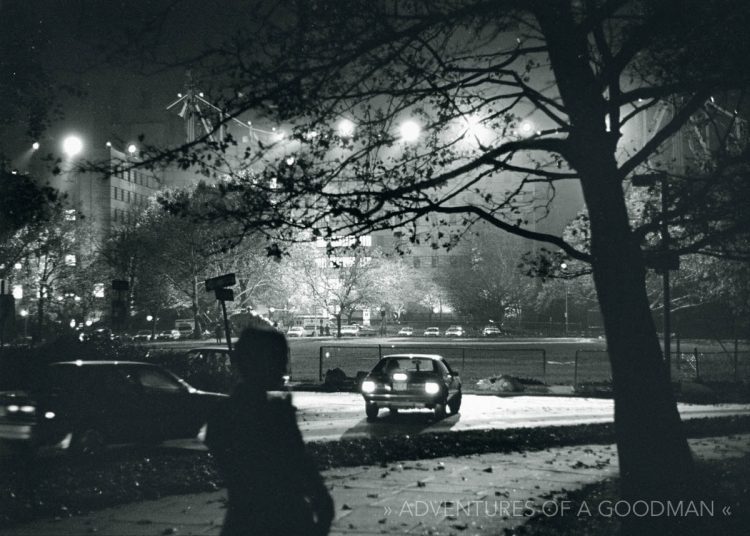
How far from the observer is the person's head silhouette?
380 cm

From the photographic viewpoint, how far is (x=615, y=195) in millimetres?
7934

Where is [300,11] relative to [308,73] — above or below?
above

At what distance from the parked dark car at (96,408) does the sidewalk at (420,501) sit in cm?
326

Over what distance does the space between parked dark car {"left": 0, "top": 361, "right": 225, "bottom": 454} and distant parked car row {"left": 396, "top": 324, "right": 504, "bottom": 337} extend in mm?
57177

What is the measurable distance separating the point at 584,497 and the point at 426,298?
78.3 meters

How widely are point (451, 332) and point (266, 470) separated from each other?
234ft

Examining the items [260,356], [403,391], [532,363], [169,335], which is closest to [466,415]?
[403,391]

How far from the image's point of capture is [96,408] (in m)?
11.4

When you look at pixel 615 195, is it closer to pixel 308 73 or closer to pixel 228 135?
pixel 308 73

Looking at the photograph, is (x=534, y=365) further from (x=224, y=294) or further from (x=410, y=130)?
(x=410, y=130)

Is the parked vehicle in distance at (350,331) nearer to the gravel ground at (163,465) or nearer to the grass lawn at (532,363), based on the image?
the grass lawn at (532,363)

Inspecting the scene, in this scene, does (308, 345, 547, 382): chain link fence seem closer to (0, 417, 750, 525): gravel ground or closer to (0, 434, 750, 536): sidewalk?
(0, 417, 750, 525): gravel ground

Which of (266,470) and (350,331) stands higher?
(350,331)

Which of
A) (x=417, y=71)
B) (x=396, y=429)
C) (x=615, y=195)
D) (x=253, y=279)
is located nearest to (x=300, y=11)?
(x=417, y=71)
